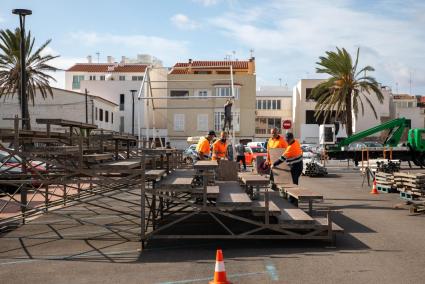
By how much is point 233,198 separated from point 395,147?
23.9 meters

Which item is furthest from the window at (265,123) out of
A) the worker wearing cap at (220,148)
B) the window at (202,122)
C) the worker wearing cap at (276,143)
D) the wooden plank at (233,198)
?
the wooden plank at (233,198)

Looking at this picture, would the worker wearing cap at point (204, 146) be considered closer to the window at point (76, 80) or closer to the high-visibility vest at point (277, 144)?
the high-visibility vest at point (277, 144)

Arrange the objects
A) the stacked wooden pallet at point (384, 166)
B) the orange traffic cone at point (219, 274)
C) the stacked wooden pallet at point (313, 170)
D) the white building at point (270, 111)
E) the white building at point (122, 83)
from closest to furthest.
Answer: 1. the orange traffic cone at point (219, 274)
2. the stacked wooden pallet at point (384, 166)
3. the stacked wooden pallet at point (313, 170)
4. the white building at point (122, 83)
5. the white building at point (270, 111)

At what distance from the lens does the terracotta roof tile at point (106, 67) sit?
85.5 meters

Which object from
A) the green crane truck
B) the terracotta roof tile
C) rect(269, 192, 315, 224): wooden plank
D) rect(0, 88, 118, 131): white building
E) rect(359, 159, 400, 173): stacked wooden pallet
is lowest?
rect(269, 192, 315, 224): wooden plank

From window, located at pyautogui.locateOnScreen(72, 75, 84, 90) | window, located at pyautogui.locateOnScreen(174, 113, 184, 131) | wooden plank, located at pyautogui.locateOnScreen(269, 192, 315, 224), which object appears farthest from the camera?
window, located at pyautogui.locateOnScreen(72, 75, 84, 90)

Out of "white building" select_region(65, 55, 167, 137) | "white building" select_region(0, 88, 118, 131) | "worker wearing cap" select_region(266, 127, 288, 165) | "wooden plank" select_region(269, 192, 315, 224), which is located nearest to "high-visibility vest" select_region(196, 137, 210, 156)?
"worker wearing cap" select_region(266, 127, 288, 165)

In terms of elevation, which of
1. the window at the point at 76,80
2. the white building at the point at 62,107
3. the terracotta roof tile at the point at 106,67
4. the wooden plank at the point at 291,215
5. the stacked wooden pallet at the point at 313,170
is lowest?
the stacked wooden pallet at the point at 313,170

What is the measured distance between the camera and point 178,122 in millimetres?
61344

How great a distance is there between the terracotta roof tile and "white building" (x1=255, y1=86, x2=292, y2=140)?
19151 mm

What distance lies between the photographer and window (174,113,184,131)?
200 feet

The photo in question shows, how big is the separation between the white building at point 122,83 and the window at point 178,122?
1.65m

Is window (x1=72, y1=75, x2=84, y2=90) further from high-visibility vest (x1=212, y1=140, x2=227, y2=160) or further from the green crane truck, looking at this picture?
high-visibility vest (x1=212, y1=140, x2=227, y2=160)

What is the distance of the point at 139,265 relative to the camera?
26.9ft
